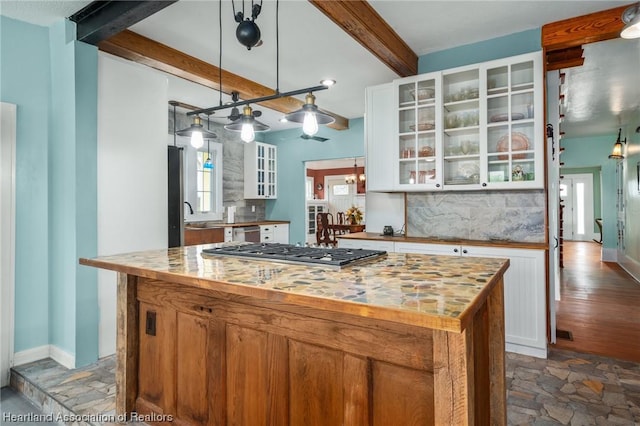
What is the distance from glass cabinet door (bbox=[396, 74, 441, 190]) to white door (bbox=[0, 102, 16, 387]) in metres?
3.28

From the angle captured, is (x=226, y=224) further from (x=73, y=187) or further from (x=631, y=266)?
(x=631, y=266)

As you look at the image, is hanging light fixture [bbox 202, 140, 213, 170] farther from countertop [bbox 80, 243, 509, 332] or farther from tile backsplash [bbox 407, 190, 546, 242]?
countertop [bbox 80, 243, 509, 332]

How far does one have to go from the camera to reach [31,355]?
283 cm

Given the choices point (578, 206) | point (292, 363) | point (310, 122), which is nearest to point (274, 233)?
point (310, 122)

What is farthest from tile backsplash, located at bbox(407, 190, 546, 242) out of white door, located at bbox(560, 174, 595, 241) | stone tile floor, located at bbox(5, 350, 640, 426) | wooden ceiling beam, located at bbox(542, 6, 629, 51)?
white door, located at bbox(560, 174, 595, 241)

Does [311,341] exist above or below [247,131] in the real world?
below

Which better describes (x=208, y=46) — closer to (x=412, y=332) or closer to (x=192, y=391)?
(x=192, y=391)

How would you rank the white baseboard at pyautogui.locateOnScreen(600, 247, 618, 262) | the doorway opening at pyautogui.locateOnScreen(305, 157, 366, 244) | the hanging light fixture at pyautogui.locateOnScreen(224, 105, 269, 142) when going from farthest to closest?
the doorway opening at pyautogui.locateOnScreen(305, 157, 366, 244)
the white baseboard at pyautogui.locateOnScreen(600, 247, 618, 262)
the hanging light fixture at pyautogui.locateOnScreen(224, 105, 269, 142)

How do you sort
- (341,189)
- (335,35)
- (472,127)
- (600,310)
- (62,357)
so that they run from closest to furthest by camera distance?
(62,357) < (335,35) < (472,127) < (600,310) < (341,189)

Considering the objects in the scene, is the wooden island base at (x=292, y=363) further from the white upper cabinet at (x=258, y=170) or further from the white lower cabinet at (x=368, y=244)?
the white upper cabinet at (x=258, y=170)

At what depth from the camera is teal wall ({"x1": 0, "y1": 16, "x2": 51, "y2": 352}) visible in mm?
2732

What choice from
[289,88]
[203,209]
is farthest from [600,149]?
[203,209]

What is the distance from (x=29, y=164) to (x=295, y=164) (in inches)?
183

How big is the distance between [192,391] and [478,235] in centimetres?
288
